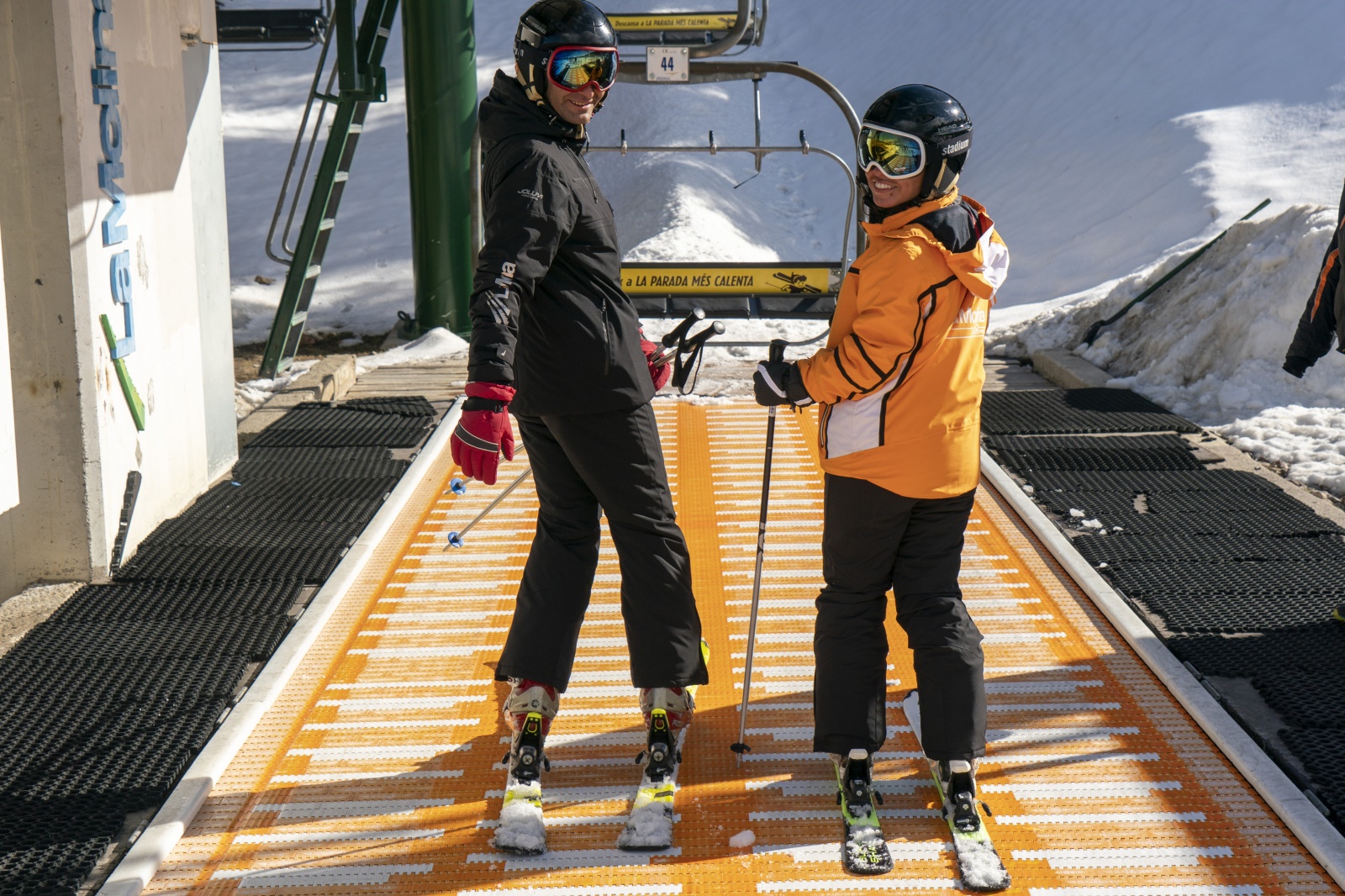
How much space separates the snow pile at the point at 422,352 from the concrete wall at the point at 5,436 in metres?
4.76

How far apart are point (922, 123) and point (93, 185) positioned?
308 centimetres

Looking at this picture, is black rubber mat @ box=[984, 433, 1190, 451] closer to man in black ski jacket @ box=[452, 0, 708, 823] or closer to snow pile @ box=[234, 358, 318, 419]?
man in black ski jacket @ box=[452, 0, 708, 823]

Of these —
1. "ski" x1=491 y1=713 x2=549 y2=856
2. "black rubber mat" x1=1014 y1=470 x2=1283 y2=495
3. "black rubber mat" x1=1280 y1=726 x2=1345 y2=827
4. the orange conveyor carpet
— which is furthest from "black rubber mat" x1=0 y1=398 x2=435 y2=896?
"black rubber mat" x1=1014 y1=470 x2=1283 y2=495

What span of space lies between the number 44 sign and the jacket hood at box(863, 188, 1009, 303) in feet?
18.6

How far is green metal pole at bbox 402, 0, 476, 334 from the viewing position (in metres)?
9.67

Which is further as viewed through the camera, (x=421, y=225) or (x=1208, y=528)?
(x=421, y=225)

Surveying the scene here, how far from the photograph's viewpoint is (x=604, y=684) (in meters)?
3.76

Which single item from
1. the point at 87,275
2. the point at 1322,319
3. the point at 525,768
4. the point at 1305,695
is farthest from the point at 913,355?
the point at 87,275

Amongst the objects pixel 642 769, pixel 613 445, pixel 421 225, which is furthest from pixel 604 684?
pixel 421 225

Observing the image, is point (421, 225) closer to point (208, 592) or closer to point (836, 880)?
point (208, 592)

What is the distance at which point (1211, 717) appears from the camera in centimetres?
338

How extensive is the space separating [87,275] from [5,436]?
2.52 ft

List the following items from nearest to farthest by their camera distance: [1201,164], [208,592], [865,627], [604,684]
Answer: [865,627] < [604,684] < [208,592] < [1201,164]

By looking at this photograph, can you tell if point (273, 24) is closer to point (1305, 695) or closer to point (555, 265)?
point (555, 265)
